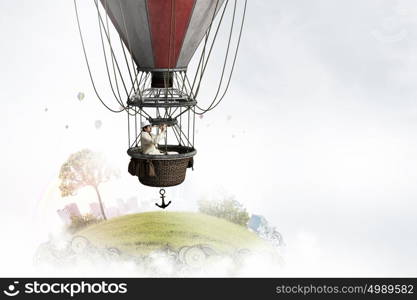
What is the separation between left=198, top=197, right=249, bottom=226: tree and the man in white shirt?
131 inches

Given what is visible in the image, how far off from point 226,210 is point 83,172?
2206 millimetres

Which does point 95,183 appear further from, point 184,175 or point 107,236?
point 184,175

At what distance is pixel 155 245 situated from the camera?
814 centimetres

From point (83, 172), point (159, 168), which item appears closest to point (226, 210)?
point (83, 172)

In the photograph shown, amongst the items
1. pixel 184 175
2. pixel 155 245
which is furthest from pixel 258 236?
pixel 184 175

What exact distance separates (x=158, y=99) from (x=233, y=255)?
3764 mm

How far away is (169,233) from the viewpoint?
813cm

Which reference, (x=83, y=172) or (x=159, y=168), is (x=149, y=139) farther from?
(x=83, y=172)

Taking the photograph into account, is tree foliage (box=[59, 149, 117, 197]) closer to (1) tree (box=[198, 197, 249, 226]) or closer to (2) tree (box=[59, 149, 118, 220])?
(2) tree (box=[59, 149, 118, 220])

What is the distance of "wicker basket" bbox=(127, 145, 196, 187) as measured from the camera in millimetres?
5105

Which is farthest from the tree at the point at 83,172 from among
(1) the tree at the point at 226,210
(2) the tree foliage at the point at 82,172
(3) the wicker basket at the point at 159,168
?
(3) the wicker basket at the point at 159,168

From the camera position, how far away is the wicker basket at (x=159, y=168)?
201 inches

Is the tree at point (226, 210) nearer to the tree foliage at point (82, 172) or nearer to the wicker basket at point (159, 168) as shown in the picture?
the tree foliage at point (82, 172)

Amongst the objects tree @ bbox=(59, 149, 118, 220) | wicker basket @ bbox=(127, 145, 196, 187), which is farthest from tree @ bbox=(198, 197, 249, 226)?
wicker basket @ bbox=(127, 145, 196, 187)
